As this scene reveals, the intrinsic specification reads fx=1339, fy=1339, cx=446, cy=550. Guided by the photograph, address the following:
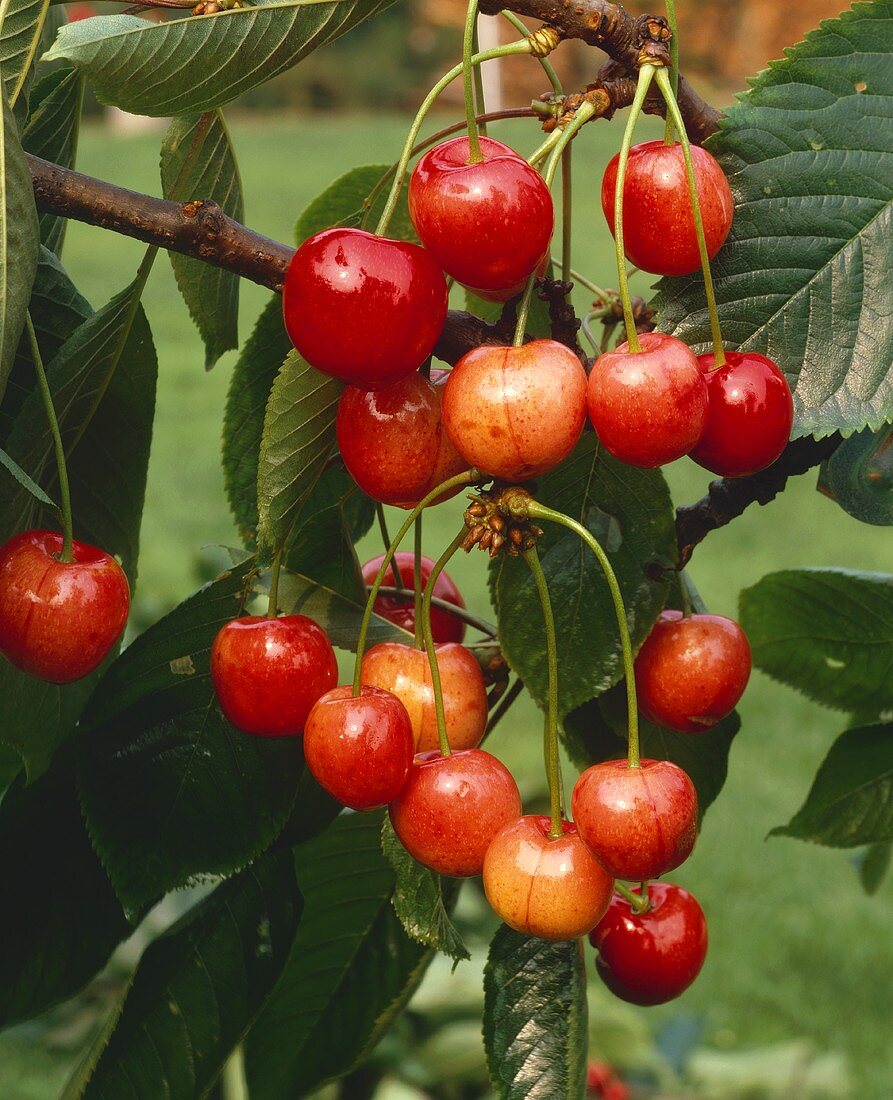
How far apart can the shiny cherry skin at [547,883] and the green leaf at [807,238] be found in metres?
0.25

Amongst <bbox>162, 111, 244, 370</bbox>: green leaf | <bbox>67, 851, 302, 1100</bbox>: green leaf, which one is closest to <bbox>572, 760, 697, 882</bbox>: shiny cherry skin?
<bbox>67, 851, 302, 1100</bbox>: green leaf

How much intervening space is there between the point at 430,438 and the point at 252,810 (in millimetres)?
288

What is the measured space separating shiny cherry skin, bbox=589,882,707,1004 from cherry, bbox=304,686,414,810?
0.77ft

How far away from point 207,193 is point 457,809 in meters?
0.47

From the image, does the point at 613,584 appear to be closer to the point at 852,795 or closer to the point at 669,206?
the point at 669,206

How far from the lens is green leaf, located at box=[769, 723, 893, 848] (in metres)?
0.94

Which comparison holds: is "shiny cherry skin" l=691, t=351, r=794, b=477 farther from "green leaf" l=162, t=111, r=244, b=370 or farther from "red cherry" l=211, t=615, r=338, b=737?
"green leaf" l=162, t=111, r=244, b=370

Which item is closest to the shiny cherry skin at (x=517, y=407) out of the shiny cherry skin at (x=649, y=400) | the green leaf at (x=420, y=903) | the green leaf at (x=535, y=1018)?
the shiny cherry skin at (x=649, y=400)

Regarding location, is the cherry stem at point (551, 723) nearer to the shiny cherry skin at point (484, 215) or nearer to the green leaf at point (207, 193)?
the shiny cherry skin at point (484, 215)

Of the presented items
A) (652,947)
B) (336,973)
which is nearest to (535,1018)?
(652,947)

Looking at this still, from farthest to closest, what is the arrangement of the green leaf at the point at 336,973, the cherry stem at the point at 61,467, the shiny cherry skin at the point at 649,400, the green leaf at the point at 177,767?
the green leaf at the point at 336,973, the green leaf at the point at 177,767, the cherry stem at the point at 61,467, the shiny cherry skin at the point at 649,400

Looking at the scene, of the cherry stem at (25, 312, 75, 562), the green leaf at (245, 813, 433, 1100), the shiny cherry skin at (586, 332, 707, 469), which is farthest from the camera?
the green leaf at (245, 813, 433, 1100)

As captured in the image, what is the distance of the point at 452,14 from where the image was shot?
44.5ft

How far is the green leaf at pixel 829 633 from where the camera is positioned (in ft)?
3.06
